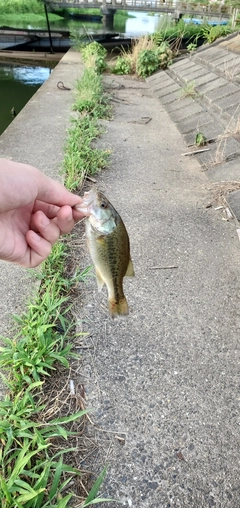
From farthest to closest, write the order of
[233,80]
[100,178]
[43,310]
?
[233,80] < [100,178] < [43,310]

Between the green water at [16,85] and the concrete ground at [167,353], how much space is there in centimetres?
656

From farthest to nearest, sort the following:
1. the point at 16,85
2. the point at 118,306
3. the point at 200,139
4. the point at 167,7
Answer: the point at 167,7 → the point at 16,85 → the point at 200,139 → the point at 118,306

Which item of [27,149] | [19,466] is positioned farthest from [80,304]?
[27,149]

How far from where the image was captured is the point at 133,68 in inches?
473

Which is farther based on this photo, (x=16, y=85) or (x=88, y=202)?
(x=16, y=85)

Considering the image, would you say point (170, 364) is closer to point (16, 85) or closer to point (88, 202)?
point (88, 202)

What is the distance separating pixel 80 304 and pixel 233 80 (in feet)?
19.9

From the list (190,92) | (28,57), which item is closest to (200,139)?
(190,92)

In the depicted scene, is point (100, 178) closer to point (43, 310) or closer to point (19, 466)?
point (43, 310)

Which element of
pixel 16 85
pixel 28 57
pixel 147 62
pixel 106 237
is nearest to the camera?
pixel 106 237

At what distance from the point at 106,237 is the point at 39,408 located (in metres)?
1.03

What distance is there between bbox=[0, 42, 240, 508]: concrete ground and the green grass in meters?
0.16

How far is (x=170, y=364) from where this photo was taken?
2.68m

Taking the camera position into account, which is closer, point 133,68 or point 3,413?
point 3,413
